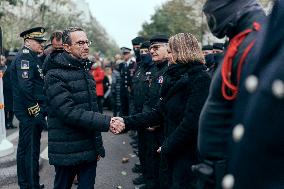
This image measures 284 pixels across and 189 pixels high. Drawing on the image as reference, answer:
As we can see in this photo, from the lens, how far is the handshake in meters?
4.50

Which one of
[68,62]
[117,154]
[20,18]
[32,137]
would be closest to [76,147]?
[68,62]

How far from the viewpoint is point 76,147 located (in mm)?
4316

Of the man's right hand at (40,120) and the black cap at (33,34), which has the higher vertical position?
the black cap at (33,34)

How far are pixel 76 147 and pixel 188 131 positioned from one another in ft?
3.56

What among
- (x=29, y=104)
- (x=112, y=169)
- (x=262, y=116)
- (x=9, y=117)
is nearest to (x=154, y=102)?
(x=29, y=104)

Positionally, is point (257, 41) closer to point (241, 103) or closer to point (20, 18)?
point (241, 103)

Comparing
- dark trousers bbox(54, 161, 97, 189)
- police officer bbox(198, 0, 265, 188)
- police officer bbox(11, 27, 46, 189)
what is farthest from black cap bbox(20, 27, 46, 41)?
police officer bbox(198, 0, 265, 188)

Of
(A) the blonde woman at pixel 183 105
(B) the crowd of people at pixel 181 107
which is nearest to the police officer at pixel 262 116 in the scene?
(B) the crowd of people at pixel 181 107

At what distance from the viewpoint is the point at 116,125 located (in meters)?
4.56

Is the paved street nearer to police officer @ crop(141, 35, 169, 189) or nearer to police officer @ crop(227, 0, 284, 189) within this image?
police officer @ crop(141, 35, 169, 189)

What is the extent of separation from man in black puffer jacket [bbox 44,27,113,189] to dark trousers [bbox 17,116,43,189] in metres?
1.77

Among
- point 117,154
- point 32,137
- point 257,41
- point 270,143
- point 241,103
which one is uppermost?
point 257,41

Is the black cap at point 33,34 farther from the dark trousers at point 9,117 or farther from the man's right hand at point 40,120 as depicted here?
the dark trousers at point 9,117

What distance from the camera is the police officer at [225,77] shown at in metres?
1.82
